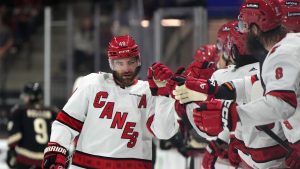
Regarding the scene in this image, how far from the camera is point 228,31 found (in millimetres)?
4754

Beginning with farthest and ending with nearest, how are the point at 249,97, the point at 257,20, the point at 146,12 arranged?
the point at 146,12, the point at 249,97, the point at 257,20

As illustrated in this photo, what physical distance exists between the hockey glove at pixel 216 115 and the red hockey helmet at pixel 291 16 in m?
0.55

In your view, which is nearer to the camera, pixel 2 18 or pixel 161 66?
pixel 161 66

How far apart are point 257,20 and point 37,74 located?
7.82 m

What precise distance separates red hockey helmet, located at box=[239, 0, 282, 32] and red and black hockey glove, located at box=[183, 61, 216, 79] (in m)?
0.78

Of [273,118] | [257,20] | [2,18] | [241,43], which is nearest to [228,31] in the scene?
[241,43]

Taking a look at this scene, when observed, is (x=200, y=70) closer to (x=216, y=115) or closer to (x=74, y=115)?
(x=74, y=115)

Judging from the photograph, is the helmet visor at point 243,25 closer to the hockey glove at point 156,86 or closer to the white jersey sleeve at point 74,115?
the hockey glove at point 156,86

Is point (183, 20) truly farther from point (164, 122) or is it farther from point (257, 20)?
point (257, 20)

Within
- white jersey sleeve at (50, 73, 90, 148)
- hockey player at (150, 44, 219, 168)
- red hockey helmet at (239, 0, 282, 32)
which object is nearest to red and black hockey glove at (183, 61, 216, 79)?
hockey player at (150, 44, 219, 168)

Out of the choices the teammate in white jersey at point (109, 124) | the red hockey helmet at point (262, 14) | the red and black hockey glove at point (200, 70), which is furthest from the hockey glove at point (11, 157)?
the red hockey helmet at point (262, 14)

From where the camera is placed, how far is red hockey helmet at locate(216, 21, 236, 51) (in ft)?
15.8

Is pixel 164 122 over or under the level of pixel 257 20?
under

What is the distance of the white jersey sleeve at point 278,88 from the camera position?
124 inches
